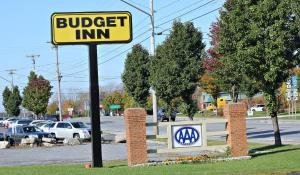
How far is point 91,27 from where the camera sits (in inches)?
683

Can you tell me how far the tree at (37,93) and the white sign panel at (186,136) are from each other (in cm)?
6394

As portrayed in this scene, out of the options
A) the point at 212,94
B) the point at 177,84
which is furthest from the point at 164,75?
the point at 212,94

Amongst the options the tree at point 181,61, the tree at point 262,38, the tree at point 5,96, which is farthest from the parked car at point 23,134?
the tree at point 5,96

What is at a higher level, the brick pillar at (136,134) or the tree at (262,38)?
the tree at (262,38)

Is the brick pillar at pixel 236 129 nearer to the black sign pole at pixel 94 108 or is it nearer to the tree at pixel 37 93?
the black sign pole at pixel 94 108

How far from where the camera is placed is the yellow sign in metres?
17.2

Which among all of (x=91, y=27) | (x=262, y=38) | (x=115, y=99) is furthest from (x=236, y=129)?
(x=115, y=99)

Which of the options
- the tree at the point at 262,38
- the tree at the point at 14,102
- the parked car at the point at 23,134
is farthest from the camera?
the tree at the point at 14,102

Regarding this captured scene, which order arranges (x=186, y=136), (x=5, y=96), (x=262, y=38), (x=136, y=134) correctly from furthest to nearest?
(x=5, y=96)
(x=262, y=38)
(x=186, y=136)
(x=136, y=134)

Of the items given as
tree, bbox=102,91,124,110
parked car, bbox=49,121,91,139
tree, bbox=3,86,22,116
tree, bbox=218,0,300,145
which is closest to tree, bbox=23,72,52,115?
tree, bbox=3,86,22,116

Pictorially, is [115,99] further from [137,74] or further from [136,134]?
[136,134]

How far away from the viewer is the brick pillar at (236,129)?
738 inches

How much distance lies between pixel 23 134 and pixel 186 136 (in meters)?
24.3

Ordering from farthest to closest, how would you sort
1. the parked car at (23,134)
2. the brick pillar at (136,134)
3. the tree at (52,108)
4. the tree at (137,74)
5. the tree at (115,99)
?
the tree at (52,108)
the tree at (115,99)
the tree at (137,74)
the parked car at (23,134)
the brick pillar at (136,134)
